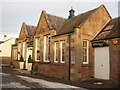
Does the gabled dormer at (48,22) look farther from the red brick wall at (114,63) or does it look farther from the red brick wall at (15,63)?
the red brick wall at (15,63)

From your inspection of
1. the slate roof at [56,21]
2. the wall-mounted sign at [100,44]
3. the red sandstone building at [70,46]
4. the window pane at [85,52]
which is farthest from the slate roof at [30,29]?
the wall-mounted sign at [100,44]

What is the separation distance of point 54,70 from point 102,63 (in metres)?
5.21

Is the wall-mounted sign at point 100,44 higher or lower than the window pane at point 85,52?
higher

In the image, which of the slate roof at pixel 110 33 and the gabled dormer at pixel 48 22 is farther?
the gabled dormer at pixel 48 22

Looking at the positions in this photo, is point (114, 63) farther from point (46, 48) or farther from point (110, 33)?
point (46, 48)

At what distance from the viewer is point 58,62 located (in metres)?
14.7

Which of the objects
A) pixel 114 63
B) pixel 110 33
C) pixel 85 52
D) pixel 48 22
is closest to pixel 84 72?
pixel 85 52

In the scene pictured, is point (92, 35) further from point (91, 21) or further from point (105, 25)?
point (105, 25)

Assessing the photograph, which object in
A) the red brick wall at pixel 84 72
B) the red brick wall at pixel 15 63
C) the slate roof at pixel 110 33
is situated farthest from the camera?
the red brick wall at pixel 15 63

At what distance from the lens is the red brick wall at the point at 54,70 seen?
13.8 metres

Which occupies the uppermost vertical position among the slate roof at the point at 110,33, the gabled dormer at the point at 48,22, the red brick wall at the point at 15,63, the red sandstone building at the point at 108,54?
the gabled dormer at the point at 48,22

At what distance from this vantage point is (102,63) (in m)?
13.0

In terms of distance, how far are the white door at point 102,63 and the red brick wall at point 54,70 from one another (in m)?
3.12

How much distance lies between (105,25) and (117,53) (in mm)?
5209
